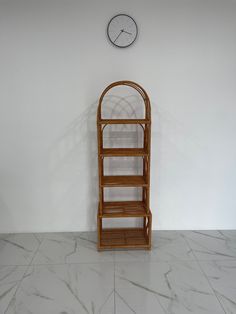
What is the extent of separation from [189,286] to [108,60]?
6.25 feet

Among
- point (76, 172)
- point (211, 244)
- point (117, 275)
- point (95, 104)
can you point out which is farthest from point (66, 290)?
point (95, 104)

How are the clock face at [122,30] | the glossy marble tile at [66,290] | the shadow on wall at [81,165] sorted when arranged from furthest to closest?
the shadow on wall at [81,165]
the clock face at [122,30]
the glossy marble tile at [66,290]

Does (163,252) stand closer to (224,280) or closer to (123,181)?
(224,280)

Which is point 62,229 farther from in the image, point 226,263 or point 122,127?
point 226,263

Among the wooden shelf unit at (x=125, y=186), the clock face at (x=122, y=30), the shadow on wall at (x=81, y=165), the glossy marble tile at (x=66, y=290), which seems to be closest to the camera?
the glossy marble tile at (x=66, y=290)

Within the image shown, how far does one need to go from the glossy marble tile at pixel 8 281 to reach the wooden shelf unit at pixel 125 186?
0.67 metres

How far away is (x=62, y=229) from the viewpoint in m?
2.56

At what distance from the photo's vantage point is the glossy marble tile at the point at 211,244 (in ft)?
7.18

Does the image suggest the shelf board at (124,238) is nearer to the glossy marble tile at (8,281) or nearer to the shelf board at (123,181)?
the shelf board at (123,181)

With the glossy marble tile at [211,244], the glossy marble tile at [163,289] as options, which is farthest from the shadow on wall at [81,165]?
the glossy marble tile at [211,244]

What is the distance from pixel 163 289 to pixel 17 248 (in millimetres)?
1315

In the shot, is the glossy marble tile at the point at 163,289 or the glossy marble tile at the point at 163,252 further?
the glossy marble tile at the point at 163,252

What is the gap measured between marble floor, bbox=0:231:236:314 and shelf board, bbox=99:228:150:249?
0.22ft

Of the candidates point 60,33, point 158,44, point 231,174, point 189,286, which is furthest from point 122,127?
point 189,286
